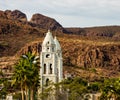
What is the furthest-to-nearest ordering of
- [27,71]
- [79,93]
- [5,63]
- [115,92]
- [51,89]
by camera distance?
1. [5,63]
2. [79,93]
3. [51,89]
4. [115,92]
5. [27,71]

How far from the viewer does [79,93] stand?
294ft

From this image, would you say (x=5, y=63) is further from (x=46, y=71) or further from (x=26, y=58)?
(x=26, y=58)

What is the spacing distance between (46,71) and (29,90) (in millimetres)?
14870

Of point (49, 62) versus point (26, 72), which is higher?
point (26, 72)

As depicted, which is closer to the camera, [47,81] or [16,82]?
[16,82]

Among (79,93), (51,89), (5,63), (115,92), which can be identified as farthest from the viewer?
(5,63)

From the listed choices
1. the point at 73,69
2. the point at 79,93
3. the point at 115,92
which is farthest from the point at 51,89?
the point at 73,69

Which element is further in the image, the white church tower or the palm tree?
the white church tower

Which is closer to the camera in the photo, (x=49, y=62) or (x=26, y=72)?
(x=26, y=72)

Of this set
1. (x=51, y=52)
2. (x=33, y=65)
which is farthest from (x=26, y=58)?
(x=51, y=52)

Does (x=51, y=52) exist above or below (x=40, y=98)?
above

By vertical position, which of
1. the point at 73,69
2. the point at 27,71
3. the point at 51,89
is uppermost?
the point at 27,71

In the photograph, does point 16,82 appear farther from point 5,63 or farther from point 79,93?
point 5,63

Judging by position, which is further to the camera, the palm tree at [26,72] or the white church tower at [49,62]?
the white church tower at [49,62]
